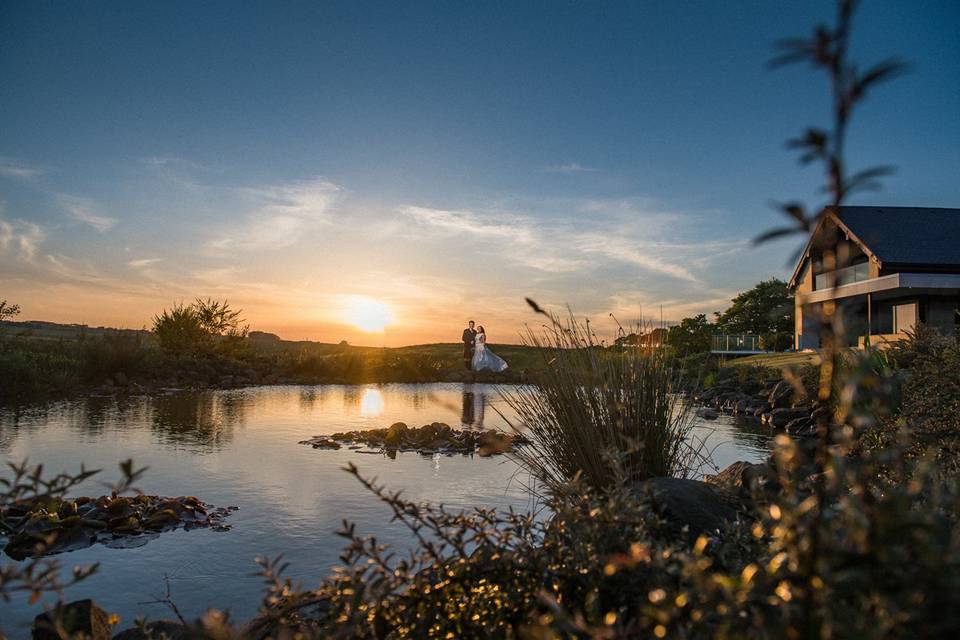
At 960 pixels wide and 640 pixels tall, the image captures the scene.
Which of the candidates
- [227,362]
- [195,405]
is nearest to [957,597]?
[195,405]

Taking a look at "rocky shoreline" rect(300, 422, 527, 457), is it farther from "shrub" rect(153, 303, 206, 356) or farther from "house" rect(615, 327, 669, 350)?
"shrub" rect(153, 303, 206, 356)

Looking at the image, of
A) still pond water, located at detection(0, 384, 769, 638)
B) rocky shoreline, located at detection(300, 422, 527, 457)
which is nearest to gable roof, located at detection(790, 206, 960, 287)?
still pond water, located at detection(0, 384, 769, 638)

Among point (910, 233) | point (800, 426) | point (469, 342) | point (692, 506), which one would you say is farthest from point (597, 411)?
point (910, 233)

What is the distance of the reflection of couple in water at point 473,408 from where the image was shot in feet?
33.9

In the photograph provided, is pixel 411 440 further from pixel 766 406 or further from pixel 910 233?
pixel 910 233

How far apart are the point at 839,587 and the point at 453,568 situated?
98cm

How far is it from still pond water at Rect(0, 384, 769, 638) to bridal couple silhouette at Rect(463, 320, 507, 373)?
8.48 meters

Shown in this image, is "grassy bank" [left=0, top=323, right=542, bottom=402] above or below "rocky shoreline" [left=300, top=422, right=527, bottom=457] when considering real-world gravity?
above

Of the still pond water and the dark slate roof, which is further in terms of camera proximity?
the dark slate roof

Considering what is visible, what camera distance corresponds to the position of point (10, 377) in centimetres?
1243

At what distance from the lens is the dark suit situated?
21.4 metres

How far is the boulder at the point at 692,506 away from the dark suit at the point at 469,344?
1788 cm

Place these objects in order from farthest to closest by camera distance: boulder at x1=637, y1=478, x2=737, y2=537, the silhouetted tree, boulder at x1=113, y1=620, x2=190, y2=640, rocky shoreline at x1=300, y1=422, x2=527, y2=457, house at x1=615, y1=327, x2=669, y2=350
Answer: the silhouetted tree, rocky shoreline at x1=300, y1=422, x2=527, y2=457, house at x1=615, y1=327, x2=669, y2=350, boulder at x1=637, y1=478, x2=737, y2=537, boulder at x1=113, y1=620, x2=190, y2=640

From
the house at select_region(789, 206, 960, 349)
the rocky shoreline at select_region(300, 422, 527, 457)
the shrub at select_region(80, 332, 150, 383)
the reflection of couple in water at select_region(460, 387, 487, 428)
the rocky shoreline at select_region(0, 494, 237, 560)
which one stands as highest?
the house at select_region(789, 206, 960, 349)
